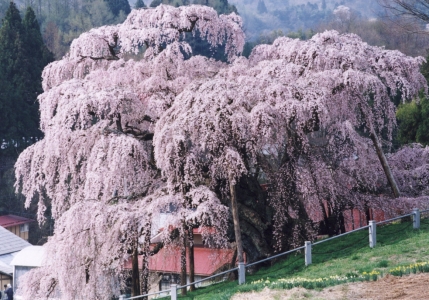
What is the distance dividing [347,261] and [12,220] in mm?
29096

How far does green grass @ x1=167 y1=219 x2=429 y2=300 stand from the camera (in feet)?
40.7

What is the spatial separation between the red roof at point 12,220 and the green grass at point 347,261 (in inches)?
989

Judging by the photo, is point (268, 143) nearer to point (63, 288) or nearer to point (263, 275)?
point (263, 275)

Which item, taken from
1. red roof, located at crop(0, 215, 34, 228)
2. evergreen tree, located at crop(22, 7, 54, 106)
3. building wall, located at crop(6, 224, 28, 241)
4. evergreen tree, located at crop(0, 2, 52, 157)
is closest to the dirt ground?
red roof, located at crop(0, 215, 34, 228)

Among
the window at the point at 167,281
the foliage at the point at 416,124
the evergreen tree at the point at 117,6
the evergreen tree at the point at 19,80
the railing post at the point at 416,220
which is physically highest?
the evergreen tree at the point at 117,6

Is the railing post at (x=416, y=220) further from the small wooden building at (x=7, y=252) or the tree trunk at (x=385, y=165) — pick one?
the small wooden building at (x=7, y=252)

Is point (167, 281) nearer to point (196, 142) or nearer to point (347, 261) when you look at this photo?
point (196, 142)

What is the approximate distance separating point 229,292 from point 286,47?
353 inches

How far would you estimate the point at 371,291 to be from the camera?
34.7 feet

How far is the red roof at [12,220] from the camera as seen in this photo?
38.0m

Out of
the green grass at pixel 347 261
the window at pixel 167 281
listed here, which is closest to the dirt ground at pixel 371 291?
the green grass at pixel 347 261

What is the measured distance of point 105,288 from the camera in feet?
49.5

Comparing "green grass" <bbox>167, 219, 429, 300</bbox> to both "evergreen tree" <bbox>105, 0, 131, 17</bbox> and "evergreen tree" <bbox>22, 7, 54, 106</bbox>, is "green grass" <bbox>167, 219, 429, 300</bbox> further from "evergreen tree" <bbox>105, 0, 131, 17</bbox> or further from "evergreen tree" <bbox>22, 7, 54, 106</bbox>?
"evergreen tree" <bbox>105, 0, 131, 17</bbox>

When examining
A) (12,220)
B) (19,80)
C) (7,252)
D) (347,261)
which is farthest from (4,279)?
(347,261)
